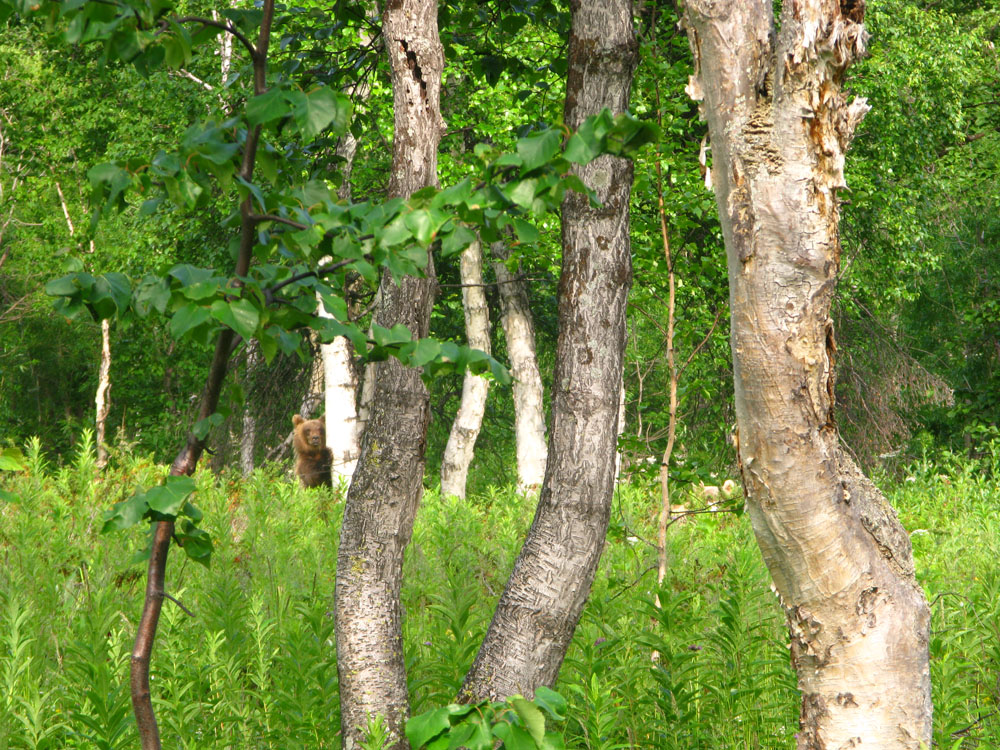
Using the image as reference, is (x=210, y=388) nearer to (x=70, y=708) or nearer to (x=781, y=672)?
(x=70, y=708)

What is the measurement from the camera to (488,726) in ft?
5.33

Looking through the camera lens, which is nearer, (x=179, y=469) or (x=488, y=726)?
(x=488, y=726)

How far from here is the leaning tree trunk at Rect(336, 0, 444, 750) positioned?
11.1 ft

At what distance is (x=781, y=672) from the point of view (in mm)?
3539

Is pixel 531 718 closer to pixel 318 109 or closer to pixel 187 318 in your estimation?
pixel 187 318

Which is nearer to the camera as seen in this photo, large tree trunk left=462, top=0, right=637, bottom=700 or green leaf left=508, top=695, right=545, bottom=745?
green leaf left=508, top=695, right=545, bottom=745

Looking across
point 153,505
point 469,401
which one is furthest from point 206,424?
point 469,401

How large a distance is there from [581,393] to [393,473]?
825mm

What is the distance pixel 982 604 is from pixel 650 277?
112 inches

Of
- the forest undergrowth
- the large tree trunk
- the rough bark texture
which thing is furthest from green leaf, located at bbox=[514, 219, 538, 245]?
the rough bark texture

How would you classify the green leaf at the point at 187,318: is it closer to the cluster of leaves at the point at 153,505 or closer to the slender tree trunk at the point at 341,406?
the cluster of leaves at the point at 153,505

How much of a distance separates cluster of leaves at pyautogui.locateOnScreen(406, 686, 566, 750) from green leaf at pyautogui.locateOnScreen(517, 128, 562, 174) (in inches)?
39.3

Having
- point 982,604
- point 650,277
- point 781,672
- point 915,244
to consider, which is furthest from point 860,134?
point 781,672

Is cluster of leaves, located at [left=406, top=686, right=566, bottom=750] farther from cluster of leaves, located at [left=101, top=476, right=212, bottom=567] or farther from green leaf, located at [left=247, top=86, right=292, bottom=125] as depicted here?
green leaf, located at [left=247, top=86, right=292, bottom=125]
